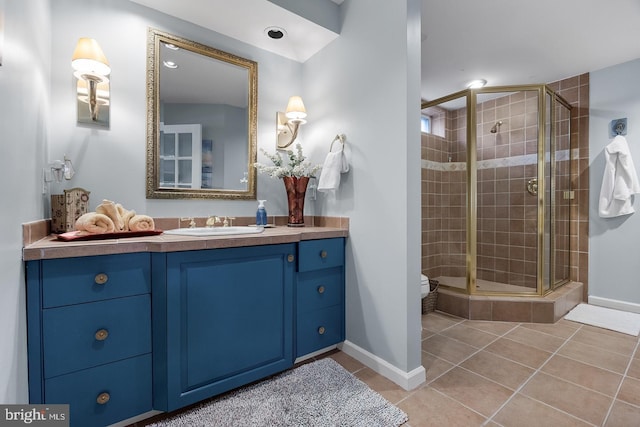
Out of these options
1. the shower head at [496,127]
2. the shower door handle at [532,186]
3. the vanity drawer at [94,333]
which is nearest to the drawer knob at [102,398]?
the vanity drawer at [94,333]

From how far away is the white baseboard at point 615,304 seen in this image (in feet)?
8.94

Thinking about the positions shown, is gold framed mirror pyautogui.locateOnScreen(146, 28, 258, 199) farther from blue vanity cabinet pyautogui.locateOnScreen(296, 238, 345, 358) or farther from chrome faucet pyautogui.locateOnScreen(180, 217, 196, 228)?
blue vanity cabinet pyautogui.locateOnScreen(296, 238, 345, 358)

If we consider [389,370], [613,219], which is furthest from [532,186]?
[389,370]

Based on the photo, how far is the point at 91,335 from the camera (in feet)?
3.85

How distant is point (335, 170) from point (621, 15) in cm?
244

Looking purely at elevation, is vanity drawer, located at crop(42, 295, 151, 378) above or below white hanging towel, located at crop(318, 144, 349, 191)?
below

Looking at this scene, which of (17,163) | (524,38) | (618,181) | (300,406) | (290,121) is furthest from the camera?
(618,181)

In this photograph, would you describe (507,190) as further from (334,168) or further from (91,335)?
(91,335)

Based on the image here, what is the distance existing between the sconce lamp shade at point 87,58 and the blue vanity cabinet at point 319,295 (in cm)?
143

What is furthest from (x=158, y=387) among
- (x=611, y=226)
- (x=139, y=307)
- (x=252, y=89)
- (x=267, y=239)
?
(x=611, y=226)

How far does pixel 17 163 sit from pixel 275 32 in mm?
1716

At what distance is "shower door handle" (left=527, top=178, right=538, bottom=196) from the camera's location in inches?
114

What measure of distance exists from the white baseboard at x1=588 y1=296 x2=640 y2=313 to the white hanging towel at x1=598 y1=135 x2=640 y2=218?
86 cm

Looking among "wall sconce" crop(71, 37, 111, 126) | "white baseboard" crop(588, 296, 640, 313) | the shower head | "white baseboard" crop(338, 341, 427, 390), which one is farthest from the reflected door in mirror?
"white baseboard" crop(588, 296, 640, 313)
